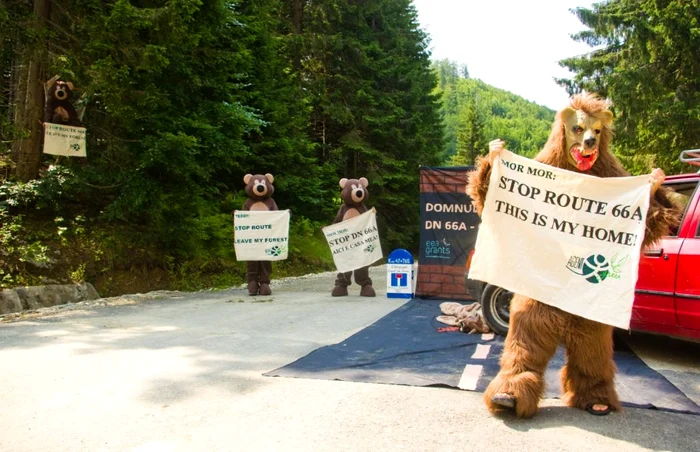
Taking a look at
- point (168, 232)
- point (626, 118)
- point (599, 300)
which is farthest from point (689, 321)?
point (626, 118)

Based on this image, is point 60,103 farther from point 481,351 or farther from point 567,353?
point 567,353

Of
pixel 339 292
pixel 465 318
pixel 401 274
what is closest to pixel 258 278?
pixel 339 292

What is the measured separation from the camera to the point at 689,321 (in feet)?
16.6

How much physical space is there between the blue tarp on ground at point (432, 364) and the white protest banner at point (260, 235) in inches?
169

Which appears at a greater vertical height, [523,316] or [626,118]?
[626,118]

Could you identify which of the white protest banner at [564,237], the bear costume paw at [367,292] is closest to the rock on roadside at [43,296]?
the bear costume paw at [367,292]

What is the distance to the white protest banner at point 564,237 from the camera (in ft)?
12.5

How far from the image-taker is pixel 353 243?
1067 centimetres

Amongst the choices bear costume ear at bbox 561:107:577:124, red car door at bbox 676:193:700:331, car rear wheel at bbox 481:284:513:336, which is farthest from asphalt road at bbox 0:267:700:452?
bear costume ear at bbox 561:107:577:124

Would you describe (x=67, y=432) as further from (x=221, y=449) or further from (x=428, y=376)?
(x=428, y=376)

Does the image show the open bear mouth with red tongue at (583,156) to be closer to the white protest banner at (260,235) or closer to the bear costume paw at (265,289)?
the white protest banner at (260,235)

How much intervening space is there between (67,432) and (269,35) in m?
15.8

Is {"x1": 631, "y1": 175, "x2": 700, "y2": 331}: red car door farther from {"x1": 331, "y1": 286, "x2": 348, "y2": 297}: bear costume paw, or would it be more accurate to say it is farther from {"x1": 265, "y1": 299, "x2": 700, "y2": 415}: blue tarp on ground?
{"x1": 331, "y1": 286, "x2": 348, "y2": 297}: bear costume paw

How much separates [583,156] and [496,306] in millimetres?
2972
